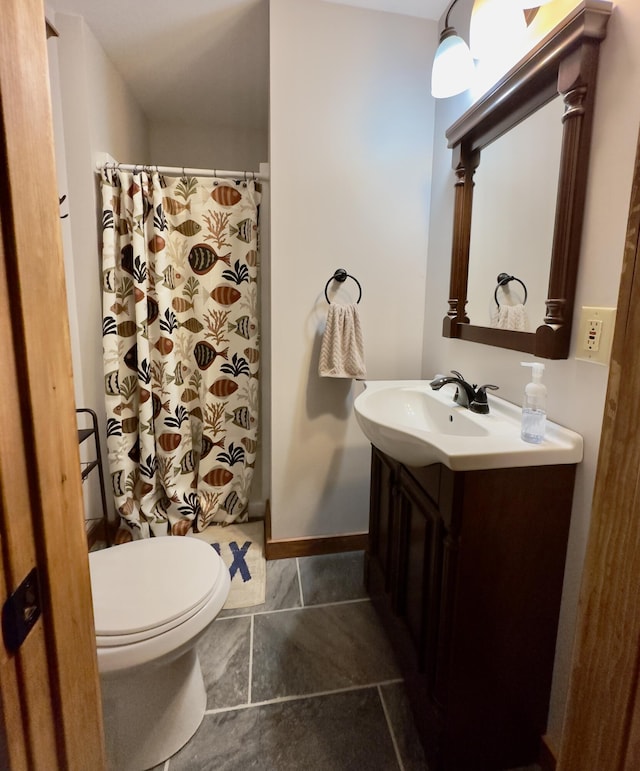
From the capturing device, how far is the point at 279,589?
176 centimetres

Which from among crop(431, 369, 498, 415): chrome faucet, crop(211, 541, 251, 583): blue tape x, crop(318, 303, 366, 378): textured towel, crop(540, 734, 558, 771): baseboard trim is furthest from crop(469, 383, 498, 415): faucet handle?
crop(211, 541, 251, 583): blue tape x

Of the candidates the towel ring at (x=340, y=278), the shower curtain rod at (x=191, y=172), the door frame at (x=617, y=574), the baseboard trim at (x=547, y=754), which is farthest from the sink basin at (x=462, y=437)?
the shower curtain rod at (x=191, y=172)

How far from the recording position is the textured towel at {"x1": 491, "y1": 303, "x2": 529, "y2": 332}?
120 centimetres

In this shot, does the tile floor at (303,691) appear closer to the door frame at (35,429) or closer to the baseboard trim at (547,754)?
the baseboard trim at (547,754)

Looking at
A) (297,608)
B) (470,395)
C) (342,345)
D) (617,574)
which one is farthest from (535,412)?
(297,608)

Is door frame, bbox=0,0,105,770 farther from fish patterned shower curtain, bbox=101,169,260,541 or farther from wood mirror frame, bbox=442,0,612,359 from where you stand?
fish patterned shower curtain, bbox=101,169,260,541

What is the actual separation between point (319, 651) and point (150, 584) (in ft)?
2.27

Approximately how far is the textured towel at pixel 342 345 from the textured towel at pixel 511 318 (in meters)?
0.59

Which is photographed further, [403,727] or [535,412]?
[403,727]

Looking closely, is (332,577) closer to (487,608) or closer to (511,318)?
(487,608)

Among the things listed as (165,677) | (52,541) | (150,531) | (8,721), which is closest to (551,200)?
(52,541)

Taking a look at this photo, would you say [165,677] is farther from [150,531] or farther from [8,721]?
[150,531]

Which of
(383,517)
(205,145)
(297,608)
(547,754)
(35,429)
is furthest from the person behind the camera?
(205,145)

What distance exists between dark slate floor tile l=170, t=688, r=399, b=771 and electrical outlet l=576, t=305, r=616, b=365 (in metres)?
1.20
